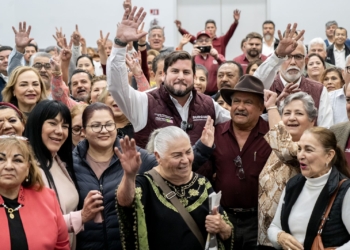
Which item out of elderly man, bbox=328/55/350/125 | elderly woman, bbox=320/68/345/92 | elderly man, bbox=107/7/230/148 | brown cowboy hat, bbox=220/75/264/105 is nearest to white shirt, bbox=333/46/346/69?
Answer: elderly woman, bbox=320/68/345/92

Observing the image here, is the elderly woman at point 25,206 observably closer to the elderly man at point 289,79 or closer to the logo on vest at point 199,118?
the logo on vest at point 199,118

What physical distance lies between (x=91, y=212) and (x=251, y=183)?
1.16m

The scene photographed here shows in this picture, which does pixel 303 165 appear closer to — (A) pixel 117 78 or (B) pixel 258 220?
(B) pixel 258 220

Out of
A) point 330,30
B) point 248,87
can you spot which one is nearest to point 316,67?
point 248,87

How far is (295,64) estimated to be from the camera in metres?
6.12

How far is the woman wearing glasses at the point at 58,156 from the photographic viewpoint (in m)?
3.87

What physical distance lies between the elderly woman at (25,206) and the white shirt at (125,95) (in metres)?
1.03

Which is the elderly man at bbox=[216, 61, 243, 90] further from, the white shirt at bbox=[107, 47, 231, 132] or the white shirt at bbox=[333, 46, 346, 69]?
the white shirt at bbox=[333, 46, 346, 69]

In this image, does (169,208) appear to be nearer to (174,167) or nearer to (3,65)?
(174,167)

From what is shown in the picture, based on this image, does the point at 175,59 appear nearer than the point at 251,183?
No

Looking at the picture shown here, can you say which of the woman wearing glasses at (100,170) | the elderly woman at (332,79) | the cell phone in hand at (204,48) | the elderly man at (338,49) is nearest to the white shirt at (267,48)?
the elderly man at (338,49)

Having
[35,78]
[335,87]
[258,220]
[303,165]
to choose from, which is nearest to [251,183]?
[258,220]

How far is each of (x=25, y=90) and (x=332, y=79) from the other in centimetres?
312

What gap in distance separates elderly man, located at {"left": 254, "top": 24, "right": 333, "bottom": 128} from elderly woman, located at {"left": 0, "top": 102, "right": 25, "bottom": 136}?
184 centimetres
